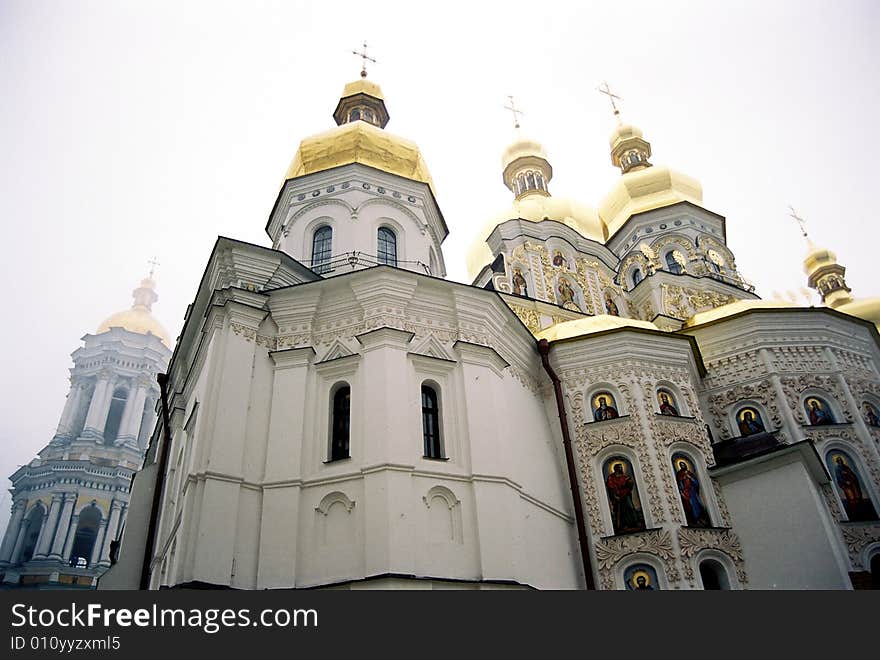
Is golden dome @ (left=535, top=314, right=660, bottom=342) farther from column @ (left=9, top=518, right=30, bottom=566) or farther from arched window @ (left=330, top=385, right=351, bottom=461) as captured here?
column @ (left=9, top=518, right=30, bottom=566)

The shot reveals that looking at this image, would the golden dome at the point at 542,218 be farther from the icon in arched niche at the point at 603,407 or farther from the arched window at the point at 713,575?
the arched window at the point at 713,575

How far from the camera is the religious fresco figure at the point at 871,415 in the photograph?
1502cm

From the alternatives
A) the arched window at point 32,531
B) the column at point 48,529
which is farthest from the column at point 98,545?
the arched window at point 32,531

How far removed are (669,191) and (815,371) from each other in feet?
38.0

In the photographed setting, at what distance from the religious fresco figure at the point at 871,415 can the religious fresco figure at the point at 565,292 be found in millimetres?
8348

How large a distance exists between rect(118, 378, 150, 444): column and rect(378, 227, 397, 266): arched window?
78.8 ft

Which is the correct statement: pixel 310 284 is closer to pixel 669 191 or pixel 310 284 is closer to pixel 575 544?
pixel 575 544

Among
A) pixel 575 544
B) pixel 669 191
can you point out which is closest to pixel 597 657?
pixel 575 544

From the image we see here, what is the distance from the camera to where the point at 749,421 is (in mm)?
15438

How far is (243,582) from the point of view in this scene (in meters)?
9.95

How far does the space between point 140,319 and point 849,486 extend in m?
37.4

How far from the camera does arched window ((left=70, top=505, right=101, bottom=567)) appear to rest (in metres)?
32.0

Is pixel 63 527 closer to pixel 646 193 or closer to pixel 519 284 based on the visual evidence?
pixel 519 284

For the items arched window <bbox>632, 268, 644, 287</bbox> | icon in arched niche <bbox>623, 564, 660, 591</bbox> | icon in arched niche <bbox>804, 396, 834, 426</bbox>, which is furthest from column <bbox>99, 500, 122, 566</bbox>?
icon in arched niche <bbox>804, 396, 834, 426</bbox>
